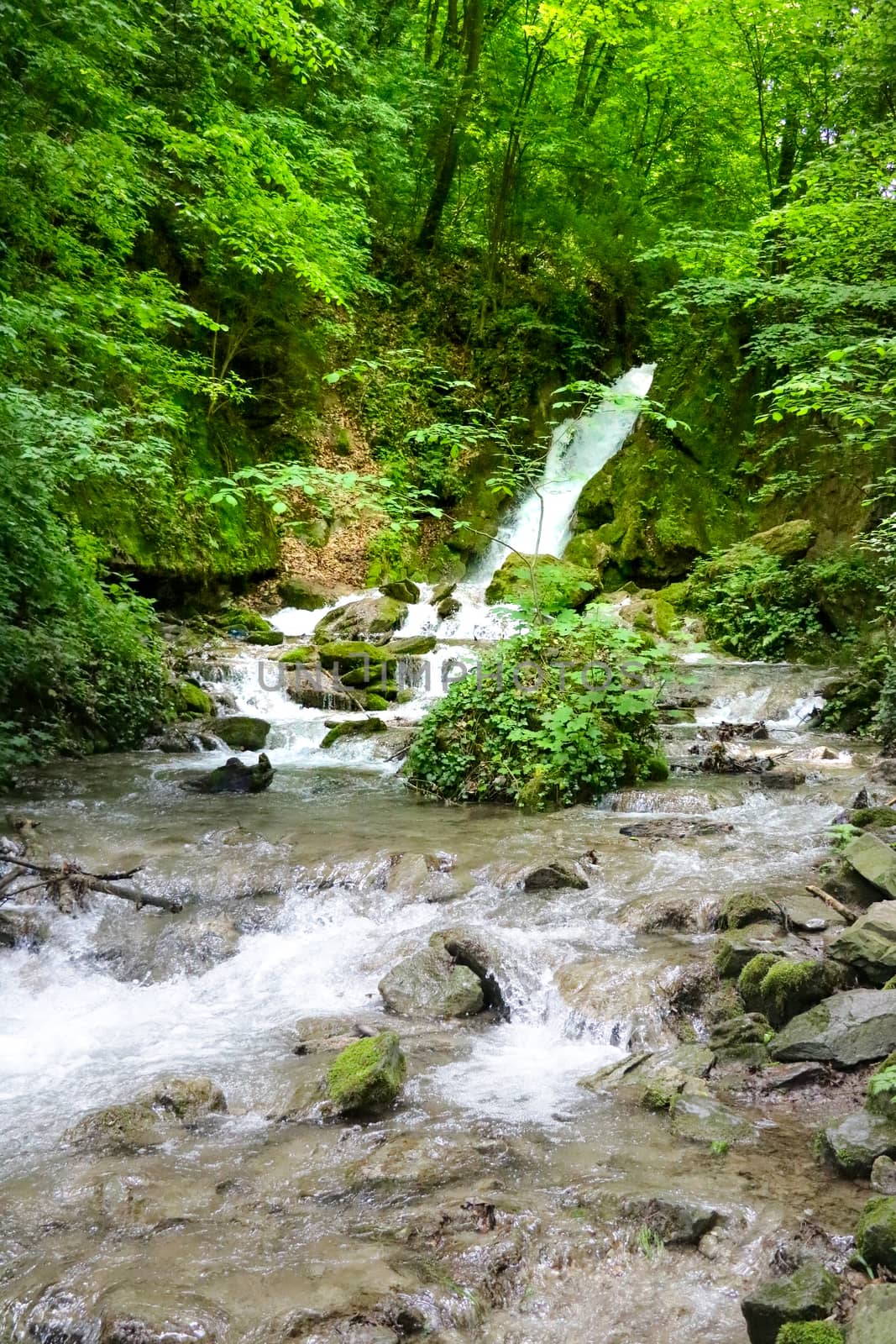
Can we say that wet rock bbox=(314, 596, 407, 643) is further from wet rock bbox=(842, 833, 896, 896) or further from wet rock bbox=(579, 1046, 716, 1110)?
wet rock bbox=(579, 1046, 716, 1110)

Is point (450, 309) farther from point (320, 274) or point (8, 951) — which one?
point (8, 951)

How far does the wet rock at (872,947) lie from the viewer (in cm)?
389

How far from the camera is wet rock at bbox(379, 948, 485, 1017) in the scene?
4594 mm

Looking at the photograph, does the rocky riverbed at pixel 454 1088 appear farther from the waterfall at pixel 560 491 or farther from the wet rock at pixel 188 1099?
the waterfall at pixel 560 491

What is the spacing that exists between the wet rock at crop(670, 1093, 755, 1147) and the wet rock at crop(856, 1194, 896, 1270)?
0.78 meters

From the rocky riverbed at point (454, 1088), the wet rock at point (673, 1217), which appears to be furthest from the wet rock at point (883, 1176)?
the wet rock at point (673, 1217)

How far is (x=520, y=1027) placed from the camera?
14.8ft

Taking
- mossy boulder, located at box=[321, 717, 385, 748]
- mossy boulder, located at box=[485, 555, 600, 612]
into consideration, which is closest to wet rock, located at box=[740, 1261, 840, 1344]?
mossy boulder, located at box=[321, 717, 385, 748]

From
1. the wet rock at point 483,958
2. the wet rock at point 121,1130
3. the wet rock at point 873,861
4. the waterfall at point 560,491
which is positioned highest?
the waterfall at point 560,491

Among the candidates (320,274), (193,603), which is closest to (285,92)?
(320,274)

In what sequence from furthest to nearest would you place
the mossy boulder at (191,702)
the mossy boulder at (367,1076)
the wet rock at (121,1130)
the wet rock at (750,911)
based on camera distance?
1. the mossy boulder at (191,702)
2. the wet rock at (750,911)
3. the mossy boulder at (367,1076)
4. the wet rock at (121,1130)

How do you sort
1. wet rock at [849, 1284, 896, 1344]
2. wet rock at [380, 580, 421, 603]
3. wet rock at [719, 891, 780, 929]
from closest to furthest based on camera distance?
wet rock at [849, 1284, 896, 1344] → wet rock at [719, 891, 780, 929] → wet rock at [380, 580, 421, 603]

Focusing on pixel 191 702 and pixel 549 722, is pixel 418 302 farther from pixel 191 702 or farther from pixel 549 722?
pixel 549 722

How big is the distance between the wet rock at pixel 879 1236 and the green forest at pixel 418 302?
412 centimetres
